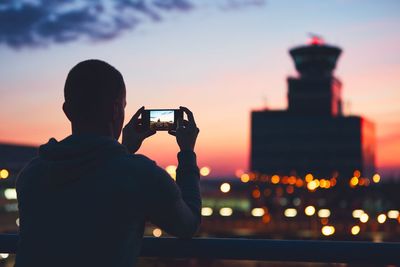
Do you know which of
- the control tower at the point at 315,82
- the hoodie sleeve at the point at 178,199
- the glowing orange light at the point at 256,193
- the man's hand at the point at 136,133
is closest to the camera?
the hoodie sleeve at the point at 178,199

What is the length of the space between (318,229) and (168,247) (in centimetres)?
7866

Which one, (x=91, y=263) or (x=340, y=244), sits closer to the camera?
(x=91, y=263)

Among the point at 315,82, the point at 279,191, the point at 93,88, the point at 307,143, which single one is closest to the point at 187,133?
the point at 93,88

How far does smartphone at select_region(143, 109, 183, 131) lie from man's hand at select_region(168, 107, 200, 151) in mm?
65

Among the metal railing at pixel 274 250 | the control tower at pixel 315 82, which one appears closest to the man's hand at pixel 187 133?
the metal railing at pixel 274 250

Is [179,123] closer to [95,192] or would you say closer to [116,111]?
[116,111]

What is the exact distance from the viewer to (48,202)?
7.27ft

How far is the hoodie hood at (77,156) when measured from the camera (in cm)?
214

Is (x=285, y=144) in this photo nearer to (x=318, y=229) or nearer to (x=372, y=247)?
(x=318, y=229)

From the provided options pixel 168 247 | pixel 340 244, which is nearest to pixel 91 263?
pixel 168 247

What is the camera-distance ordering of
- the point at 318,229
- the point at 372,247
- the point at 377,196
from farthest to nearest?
the point at 377,196 < the point at 318,229 < the point at 372,247

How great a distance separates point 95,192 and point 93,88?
15.9 inches

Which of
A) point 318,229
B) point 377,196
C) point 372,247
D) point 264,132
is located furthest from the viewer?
point 264,132

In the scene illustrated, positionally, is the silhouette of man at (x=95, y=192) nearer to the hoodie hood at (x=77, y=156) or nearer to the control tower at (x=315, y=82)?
the hoodie hood at (x=77, y=156)
